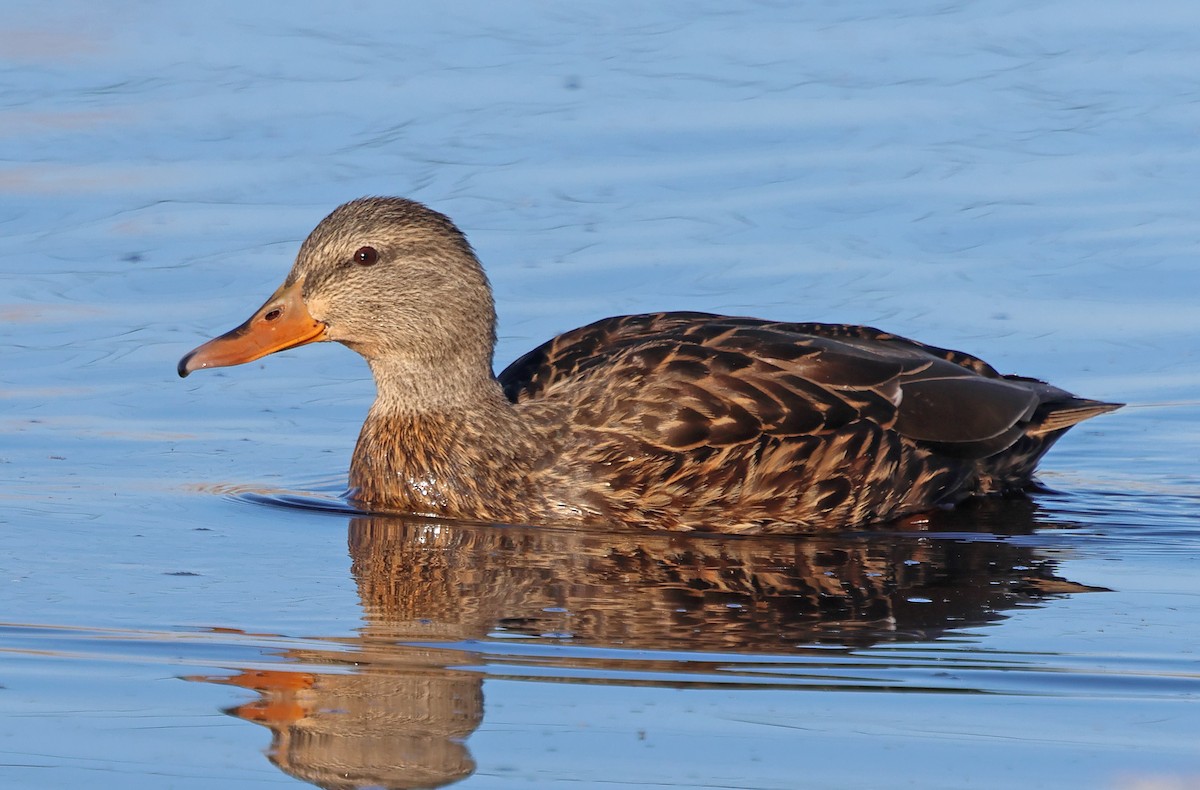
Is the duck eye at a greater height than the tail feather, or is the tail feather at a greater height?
the duck eye

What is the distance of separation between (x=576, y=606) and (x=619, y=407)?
186 centimetres

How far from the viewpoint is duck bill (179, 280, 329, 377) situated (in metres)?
10.1

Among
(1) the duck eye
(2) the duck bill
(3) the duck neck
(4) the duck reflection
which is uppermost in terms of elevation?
(1) the duck eye

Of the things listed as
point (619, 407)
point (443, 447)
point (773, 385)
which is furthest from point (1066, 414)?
point (443, 447)

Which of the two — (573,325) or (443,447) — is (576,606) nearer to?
(443,447)

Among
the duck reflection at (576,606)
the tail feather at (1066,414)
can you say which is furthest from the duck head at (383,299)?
the tail feather at (1066,414)

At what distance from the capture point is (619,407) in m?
10.1

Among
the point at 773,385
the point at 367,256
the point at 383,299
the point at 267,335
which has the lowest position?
the point at 773,385

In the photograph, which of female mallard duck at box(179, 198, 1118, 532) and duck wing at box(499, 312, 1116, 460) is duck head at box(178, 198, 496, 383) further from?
duck wing at box(499, 312, 1116, 460)

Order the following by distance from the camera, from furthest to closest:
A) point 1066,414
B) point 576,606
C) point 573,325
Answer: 1. point 573,325
2. point 1066,414
3. point 576,606

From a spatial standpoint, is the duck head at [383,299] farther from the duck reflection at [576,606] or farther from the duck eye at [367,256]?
the duck reflection at [576,606]

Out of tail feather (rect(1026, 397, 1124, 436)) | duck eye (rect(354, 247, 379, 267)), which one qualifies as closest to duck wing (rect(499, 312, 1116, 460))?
tail feather (rect(1026, 397, 1124, 436))

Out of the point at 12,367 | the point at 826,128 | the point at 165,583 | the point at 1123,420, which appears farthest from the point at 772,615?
the point at 826,128

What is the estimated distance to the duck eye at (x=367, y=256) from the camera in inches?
406
